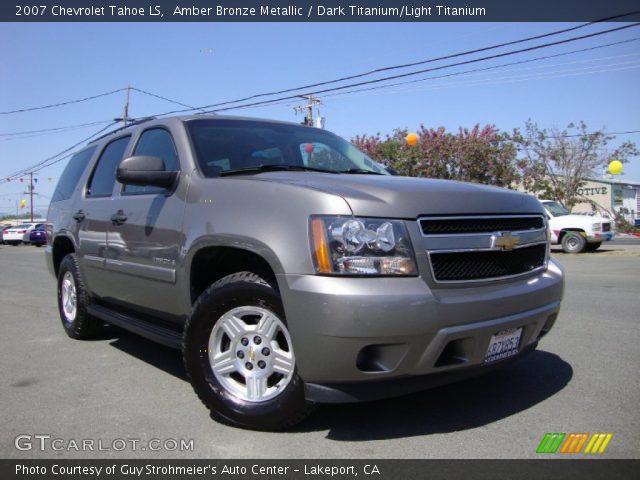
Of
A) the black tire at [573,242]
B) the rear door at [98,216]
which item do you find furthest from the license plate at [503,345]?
the black tire at [573,242]

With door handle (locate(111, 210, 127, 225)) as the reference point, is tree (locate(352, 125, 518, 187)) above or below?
above

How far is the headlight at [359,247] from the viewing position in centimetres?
262

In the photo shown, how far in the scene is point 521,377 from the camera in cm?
385

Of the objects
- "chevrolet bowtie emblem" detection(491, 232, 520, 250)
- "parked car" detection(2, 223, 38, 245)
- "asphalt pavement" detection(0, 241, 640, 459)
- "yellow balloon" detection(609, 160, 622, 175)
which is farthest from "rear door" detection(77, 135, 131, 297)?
"parked car" detection(2, 223, 38, 245)

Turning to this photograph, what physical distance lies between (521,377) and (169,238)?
260 centimetres

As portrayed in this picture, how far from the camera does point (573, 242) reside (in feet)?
57.6

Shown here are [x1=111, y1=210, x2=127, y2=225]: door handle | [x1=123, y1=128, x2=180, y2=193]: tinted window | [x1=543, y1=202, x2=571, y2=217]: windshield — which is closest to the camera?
[x1=123, y1=128, x2=180, y2=193]: tinted window

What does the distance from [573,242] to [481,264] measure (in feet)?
53.6

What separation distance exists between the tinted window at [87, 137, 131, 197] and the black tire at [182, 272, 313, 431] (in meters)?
2.07

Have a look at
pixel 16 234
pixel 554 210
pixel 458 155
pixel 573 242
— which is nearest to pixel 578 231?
pixel 573 242

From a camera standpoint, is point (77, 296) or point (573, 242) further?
point (573, 242)

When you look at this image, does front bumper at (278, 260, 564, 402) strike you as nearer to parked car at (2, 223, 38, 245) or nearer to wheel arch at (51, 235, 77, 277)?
wheel arch at (51, 235, 77, 277)

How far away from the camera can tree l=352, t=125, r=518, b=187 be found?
29891 millimetres

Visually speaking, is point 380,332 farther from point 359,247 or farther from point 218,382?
point 218,382
